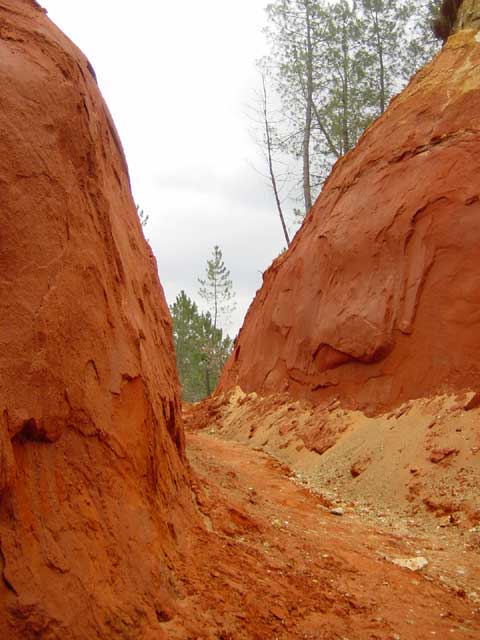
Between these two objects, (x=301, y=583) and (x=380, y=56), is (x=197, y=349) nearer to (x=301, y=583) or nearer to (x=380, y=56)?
(x=380, y=56)

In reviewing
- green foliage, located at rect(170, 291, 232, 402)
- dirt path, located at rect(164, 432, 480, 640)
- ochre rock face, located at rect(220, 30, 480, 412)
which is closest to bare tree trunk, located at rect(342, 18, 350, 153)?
ochre rock face, located at rect(220, 30, 480, 412)

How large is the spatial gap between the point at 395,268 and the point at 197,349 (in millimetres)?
20100

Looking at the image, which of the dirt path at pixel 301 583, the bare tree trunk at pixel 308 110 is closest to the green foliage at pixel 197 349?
the bare tree trunk at pixel 308 110

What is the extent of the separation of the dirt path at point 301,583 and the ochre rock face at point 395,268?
320cm

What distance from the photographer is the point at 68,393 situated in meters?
3.87

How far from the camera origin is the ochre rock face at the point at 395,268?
9.21m

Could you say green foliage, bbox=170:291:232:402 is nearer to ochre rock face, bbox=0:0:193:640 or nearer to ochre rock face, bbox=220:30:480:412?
ochre rock face, bbox=220:30:480:412

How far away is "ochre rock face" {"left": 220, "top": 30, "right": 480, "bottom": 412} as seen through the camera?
30.2ft

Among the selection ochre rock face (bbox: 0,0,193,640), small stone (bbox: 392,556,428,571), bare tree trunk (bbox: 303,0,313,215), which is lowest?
small stone (bbox: 392,556,428,571)

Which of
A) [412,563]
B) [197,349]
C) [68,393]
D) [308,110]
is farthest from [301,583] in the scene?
[197,349]

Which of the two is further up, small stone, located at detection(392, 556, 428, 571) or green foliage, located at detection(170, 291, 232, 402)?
green foliage, located at detection(170, 291, 232, 402)

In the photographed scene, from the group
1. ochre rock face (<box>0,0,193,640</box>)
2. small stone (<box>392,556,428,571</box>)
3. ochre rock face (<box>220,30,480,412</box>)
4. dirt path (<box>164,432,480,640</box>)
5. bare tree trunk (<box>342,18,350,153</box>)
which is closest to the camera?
ochre rock face (<box>0,0,193,640</box>)

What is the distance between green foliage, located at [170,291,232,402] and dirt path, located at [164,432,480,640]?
21843 mm

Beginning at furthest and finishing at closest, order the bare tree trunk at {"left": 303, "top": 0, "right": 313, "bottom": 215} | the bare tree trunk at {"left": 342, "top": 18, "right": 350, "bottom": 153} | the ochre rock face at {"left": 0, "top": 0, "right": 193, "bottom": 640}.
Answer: the bare tree trunk at {"left": 342, "top": 18, "right": 350, "bottom": 153} < the bare tree trunk at {"left": 303, "top": 0, "right": 313, "bottom": 215} < the ochre rock face at {"left": 0, "top": 0, "right": 193, "bottom": 640}
